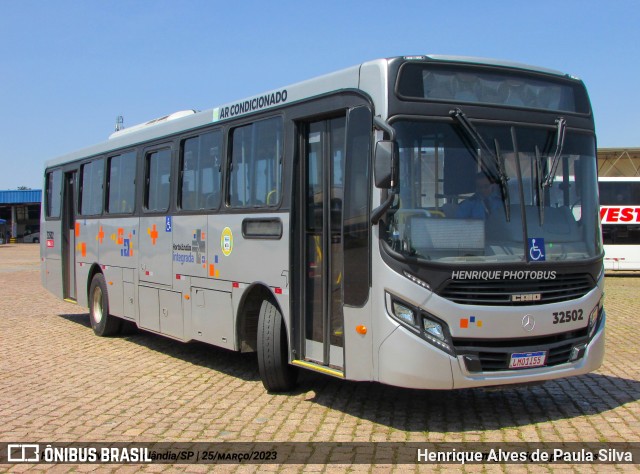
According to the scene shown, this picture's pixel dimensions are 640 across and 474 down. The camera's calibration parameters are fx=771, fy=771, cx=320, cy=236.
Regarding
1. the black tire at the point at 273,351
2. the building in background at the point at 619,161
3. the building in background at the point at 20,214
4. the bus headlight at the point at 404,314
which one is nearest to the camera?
the bus headlight at the point at 404,314

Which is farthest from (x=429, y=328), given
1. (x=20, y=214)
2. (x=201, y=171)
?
(x=20, y=214)

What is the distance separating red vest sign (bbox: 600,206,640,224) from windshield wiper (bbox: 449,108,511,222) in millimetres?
24264

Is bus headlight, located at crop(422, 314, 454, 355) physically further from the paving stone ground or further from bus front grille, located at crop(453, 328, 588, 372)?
the paving stone ground

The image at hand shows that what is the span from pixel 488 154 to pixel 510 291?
1.24m

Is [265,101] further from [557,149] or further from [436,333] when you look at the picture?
[436,333]

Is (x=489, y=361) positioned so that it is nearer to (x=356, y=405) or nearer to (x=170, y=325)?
(x=356, y=405)

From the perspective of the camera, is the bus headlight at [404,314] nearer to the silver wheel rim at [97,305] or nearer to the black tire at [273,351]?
the black tire at [273,351]

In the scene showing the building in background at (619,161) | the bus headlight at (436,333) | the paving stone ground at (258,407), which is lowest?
the paving stone ground at (258,407)

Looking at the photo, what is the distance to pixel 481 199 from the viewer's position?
22.5ft

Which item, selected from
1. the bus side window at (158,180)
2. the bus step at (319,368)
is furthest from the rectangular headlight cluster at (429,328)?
the bus side window at (158,180)

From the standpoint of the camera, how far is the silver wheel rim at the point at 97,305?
44.1 ft

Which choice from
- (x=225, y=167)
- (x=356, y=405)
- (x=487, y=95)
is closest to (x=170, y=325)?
(x=225, y=167)

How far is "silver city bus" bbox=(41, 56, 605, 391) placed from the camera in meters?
6.65

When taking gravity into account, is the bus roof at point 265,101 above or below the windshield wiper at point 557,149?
above
